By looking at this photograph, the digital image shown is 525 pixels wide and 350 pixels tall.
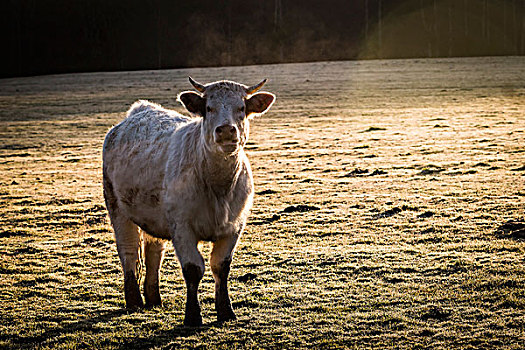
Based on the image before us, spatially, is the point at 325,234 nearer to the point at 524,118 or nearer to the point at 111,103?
the point at 524,118

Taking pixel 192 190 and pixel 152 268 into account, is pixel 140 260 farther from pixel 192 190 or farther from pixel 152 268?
pixel 192 190

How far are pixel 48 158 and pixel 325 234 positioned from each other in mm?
10375

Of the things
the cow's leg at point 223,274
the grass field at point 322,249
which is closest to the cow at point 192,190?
the cow's leg at point 223,274

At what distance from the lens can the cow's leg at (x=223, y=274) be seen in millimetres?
6109

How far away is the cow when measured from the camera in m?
5.87

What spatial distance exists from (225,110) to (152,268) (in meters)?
2.10

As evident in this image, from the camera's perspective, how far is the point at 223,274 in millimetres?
6121

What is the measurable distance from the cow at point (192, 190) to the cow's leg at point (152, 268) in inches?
0.4

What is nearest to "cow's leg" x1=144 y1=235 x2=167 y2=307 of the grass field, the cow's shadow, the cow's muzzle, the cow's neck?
the grass field

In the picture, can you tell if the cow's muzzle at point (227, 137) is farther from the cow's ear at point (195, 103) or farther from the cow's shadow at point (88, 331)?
the cow's shadow at point (88, 331)

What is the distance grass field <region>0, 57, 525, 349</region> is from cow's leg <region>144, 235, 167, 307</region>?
217mm

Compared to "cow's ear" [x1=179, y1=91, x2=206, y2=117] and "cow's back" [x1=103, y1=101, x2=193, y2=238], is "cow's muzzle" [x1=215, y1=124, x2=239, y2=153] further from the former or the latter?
"cow's back" [x1=103, y1=101, x2=193, y2=238]

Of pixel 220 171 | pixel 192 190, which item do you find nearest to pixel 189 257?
pixel 192 190

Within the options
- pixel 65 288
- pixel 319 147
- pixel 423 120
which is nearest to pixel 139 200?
pixel 65 288
